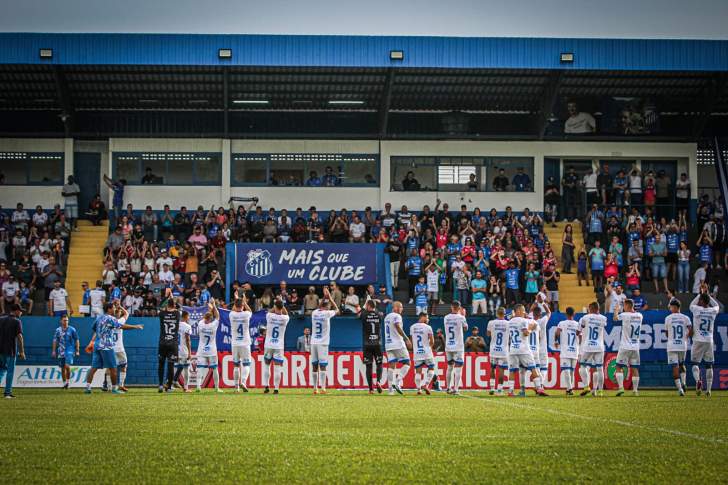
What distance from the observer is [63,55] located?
1172 inches

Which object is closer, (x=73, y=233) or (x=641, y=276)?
(x=641, y=276)

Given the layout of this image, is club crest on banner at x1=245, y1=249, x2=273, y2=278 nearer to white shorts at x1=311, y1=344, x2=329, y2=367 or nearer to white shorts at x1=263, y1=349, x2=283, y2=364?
white shorts at x1=263, y1=349, x2=283, y2=364

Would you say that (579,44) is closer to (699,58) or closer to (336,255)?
(699,58)

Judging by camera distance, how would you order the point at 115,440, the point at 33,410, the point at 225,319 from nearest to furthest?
the point at 115,440 < the point at 33,410 < the point at 225,319

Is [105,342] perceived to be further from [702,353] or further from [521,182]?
[521,182]

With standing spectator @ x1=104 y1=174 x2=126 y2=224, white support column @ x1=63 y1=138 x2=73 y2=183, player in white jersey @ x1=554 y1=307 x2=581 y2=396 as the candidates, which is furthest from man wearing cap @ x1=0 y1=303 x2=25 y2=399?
white support column @ x1=63 y1=138 x2=73 y2=183

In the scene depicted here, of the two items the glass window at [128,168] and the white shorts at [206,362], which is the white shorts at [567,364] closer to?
the white shorts at [206,362]

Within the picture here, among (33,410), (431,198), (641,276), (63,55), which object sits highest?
(63,55)

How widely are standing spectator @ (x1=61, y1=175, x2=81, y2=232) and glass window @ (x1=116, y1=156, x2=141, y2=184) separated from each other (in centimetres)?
243

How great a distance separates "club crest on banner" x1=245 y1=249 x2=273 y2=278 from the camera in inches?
1133

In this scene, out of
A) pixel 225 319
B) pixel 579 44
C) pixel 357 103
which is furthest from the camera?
pixel 357 103

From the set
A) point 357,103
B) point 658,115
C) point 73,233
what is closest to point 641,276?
point 658,115

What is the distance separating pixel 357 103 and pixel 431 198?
514cm

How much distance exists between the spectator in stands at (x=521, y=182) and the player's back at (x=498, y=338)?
16.3 m
